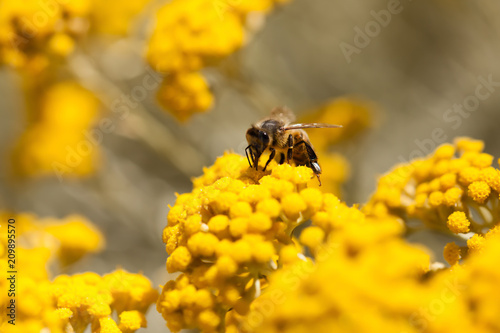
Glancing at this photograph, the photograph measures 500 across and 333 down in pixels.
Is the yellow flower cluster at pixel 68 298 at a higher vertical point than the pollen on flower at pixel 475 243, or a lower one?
higher

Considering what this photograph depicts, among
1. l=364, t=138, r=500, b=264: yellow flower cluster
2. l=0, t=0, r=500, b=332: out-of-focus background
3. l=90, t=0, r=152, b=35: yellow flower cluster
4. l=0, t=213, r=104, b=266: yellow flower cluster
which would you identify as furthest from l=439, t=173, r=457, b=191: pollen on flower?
l=90, t=0, r=152, b=35: yellow flower cluster

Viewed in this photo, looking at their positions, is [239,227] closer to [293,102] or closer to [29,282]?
[29,282]

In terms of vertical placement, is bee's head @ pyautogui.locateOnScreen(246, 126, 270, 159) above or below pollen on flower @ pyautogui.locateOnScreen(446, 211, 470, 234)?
above

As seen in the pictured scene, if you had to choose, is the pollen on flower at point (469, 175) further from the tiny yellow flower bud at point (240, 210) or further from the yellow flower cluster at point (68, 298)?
the yellow flower cluster at point (68, 298)

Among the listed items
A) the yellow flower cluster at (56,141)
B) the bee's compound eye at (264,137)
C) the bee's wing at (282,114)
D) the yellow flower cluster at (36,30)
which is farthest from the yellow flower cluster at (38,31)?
the bee's compound eye at (264,137)

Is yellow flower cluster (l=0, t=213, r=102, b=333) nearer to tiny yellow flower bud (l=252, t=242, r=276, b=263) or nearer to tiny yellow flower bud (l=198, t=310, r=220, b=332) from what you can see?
tiny yellow flower bud (l=198, t=310, r=220, b=332)

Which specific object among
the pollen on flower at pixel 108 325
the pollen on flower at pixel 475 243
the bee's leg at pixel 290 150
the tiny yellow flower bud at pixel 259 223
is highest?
the bee's leg at pixel 290 150
